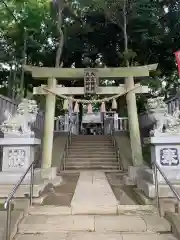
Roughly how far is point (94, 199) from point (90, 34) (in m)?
14.0

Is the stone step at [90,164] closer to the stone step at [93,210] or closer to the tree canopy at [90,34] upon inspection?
the tree canopy at [90,34]

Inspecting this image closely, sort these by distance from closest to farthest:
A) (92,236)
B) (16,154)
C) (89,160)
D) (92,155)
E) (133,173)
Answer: (92,236)
(16,154)
(133,173)
(89,160)
(92,155)

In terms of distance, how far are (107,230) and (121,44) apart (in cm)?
1511

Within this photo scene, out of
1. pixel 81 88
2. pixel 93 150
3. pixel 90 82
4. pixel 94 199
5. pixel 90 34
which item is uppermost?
pixel 90 34

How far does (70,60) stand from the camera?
60.4 ft

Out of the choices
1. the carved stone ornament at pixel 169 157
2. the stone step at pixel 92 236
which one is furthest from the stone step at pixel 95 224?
the carved stone ornament at pixel 169 157

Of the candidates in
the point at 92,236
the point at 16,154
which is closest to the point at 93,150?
the point at 16,154

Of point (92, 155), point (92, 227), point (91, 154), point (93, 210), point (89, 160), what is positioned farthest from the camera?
point (91, 154)

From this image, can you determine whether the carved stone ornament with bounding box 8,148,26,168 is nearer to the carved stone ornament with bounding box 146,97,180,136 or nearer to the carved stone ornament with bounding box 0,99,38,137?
the carved stone ornament with bounding box 0,99,38,137

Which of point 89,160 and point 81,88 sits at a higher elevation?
point 81,88

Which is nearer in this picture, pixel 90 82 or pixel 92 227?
pixel 92 227

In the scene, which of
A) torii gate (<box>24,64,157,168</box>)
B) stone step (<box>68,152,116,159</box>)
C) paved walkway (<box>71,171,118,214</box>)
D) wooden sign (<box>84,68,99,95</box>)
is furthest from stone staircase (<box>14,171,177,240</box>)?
stone step (<box>68,152,116,159</box>)

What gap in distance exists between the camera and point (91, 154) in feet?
38.7

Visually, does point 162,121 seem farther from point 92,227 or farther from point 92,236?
point 92,236
